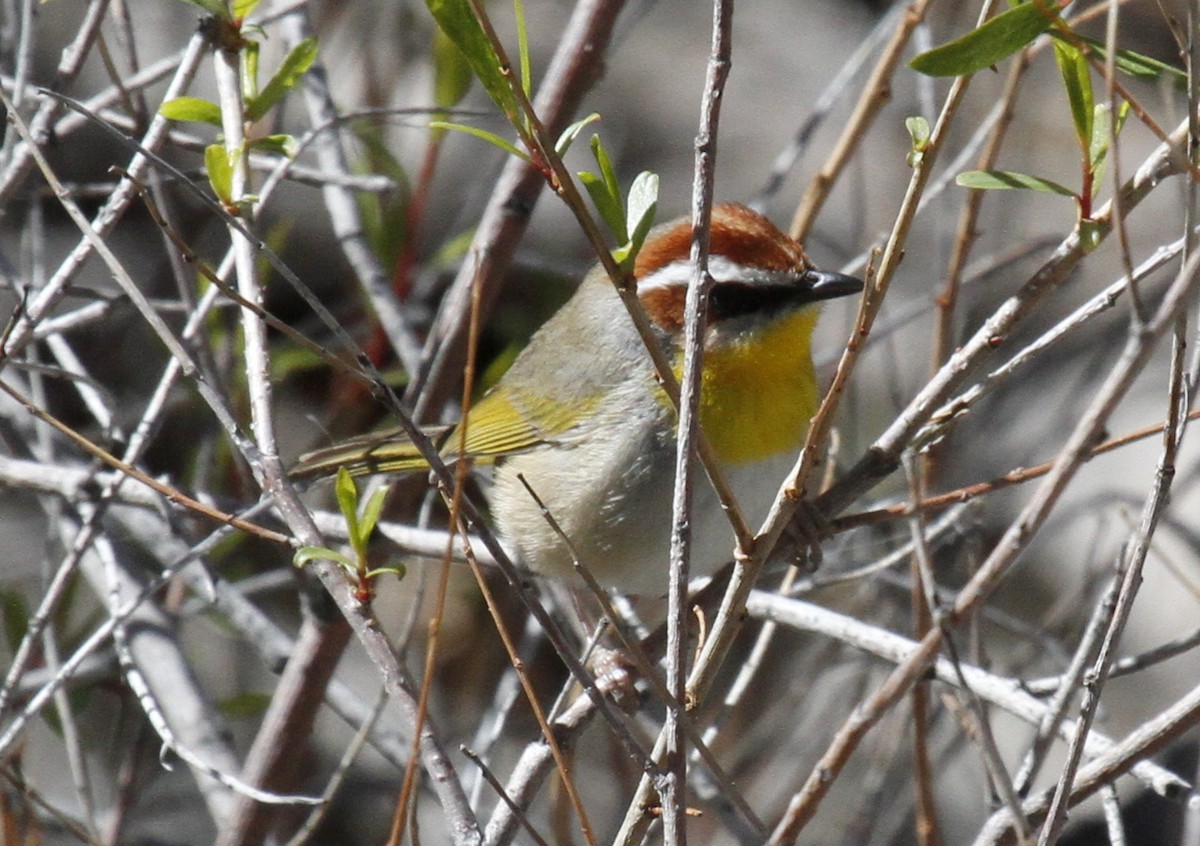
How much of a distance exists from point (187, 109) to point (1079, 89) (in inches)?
73.1

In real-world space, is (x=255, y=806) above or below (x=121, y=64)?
below

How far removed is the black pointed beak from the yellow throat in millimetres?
91

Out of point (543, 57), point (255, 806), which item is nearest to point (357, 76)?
point (543, 57)

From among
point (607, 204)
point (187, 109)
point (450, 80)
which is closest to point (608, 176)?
point (607, 204)

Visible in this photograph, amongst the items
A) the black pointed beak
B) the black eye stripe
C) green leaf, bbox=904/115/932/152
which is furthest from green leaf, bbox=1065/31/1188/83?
the black eye stripe

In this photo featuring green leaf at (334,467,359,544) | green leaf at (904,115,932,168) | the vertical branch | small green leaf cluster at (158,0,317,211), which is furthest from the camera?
small green leaf cluster at (158,0,317,211)

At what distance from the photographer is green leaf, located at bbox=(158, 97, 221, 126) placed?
116 inches

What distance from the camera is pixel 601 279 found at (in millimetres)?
4668

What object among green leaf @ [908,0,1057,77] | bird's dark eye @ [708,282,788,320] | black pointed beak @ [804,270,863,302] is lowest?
green leaf @ [908,0,1057,77]

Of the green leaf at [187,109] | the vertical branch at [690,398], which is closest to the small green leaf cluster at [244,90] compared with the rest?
the green leaf at [187,109]

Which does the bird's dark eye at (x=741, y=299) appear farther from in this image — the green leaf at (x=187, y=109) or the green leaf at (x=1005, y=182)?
the green leaf at (x=187, y=109)

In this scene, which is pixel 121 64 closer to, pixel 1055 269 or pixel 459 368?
pixel 459 368

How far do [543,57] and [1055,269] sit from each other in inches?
251

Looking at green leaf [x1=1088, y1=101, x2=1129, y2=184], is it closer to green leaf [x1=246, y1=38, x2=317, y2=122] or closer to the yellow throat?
the yellow throat
